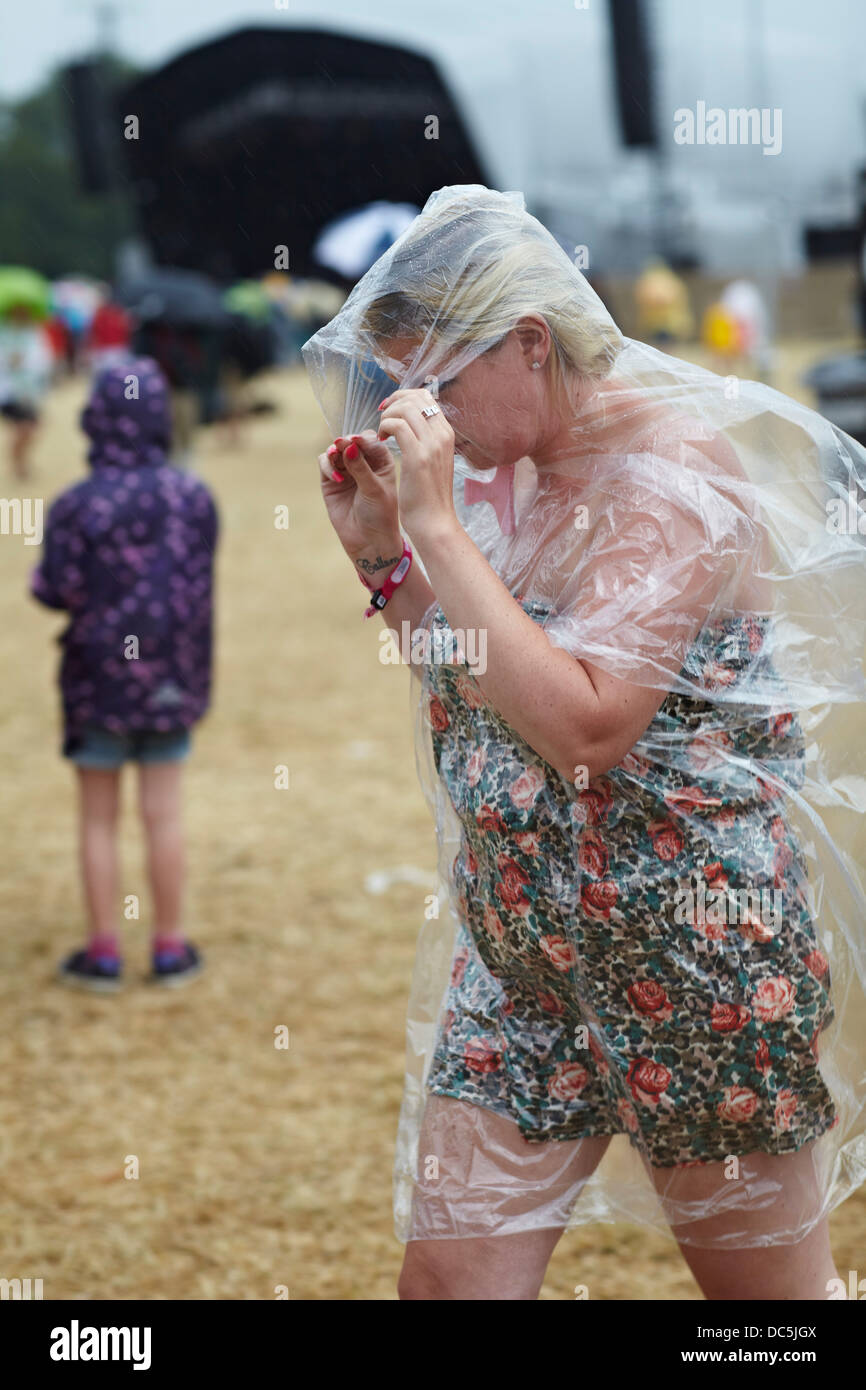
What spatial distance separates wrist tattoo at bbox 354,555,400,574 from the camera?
78.5 inches

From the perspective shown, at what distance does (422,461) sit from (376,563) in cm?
42

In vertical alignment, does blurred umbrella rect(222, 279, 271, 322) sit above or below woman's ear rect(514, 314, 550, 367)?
below

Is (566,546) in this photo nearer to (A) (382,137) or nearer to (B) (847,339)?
(A) (382,137)

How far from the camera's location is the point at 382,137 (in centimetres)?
2122

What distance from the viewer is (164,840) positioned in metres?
3.99

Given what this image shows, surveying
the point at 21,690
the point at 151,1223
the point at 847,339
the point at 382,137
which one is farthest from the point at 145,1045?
the point at 847,339

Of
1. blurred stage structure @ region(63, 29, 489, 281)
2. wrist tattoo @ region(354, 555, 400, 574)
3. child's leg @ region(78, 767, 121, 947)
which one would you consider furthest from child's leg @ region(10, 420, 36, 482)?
wrist tattoo @ region(354, 555, 400, 574)

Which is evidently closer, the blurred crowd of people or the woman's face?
the woman's face

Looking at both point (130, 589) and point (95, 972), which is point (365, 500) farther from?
point (95, 972)

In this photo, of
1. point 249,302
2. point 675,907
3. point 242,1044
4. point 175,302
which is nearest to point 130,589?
point 242,1044

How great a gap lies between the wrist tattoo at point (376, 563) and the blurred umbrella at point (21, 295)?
43.2 feet

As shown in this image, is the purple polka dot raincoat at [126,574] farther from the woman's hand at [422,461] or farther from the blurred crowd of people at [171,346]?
the blurred crowd of people at [171,346]

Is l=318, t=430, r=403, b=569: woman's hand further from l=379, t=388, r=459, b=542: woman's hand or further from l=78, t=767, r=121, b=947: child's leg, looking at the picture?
l=78, t=767, r=121, b=947: child's leg
